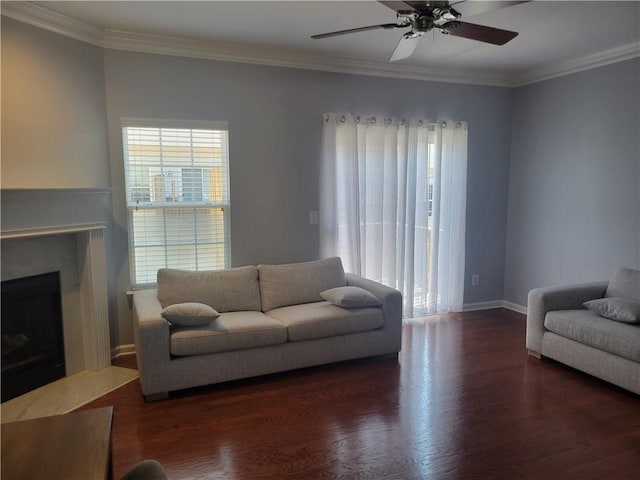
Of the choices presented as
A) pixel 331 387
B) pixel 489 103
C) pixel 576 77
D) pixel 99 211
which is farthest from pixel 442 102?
pixel 99 211

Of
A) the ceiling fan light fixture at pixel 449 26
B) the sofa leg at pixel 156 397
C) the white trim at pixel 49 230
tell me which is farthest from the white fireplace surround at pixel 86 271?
the ceiling fan light fixture at pixel 449 26

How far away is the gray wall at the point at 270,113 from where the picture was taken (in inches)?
143

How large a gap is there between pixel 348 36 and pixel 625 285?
3.05 meters

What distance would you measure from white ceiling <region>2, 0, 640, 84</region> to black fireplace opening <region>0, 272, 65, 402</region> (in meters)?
1.85

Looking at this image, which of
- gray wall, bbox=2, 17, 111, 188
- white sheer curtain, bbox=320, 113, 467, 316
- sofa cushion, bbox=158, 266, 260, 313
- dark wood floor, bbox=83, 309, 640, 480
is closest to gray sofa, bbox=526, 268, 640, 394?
dark wood floor, bbox=83, 309, 640, 480

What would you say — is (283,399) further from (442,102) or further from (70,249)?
(442,102)

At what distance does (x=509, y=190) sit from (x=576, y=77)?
4.46ft

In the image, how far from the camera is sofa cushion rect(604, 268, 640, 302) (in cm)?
355

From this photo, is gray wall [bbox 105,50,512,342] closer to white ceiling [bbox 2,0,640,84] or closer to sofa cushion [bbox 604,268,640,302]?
white ceiling [bbox 2,0,640,84]

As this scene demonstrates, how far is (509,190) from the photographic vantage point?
519 centimetres

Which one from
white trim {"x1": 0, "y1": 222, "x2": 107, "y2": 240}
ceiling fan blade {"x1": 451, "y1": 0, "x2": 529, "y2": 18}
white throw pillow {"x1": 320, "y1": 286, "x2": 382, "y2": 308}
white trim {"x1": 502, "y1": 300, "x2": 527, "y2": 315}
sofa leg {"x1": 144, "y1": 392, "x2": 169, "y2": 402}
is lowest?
sofa leg {"x1": 144, "y1": 392, "x2": 169, "y2": 402}

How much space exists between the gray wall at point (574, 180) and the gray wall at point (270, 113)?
1.61ft

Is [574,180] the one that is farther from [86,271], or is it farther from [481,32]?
[86,271]

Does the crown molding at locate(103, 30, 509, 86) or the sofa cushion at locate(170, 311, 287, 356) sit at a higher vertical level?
the crown molding at locate(103, 30, 509, 86)
